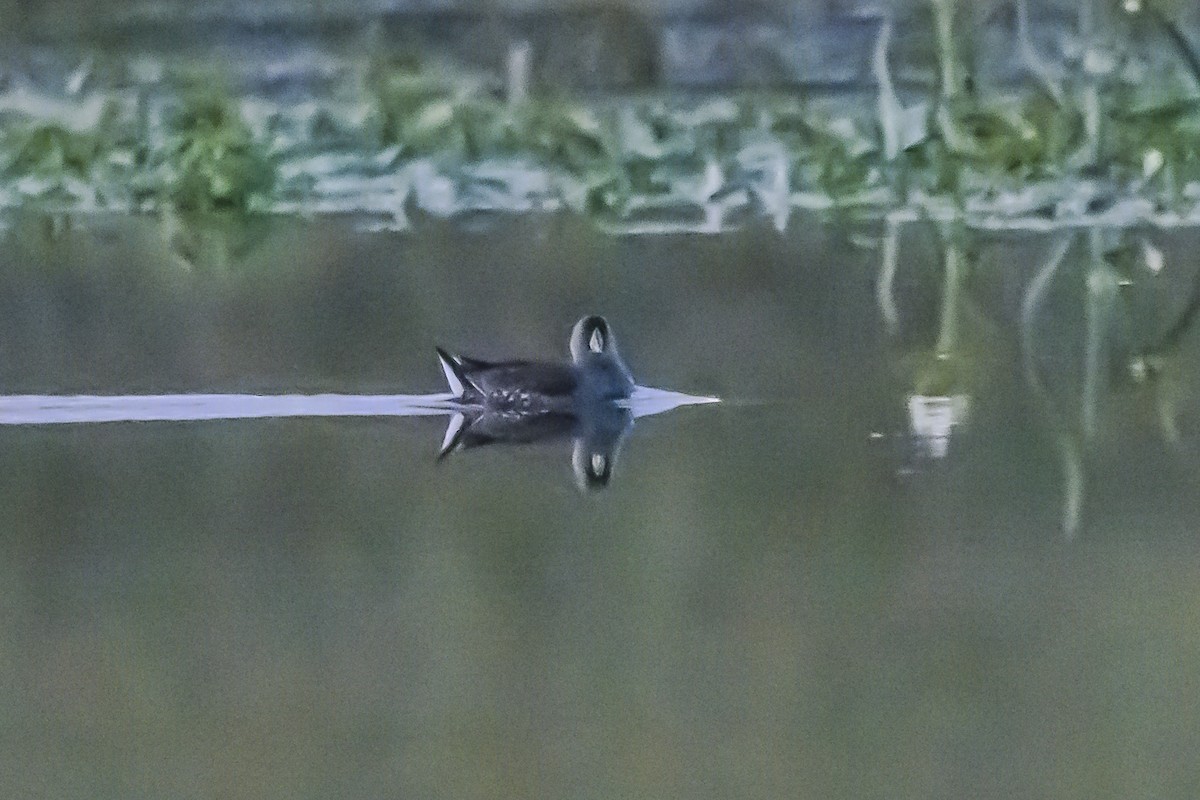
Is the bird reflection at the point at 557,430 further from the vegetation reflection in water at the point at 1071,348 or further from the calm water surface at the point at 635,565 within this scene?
the vegetation reflection in water at the point at 1071,348

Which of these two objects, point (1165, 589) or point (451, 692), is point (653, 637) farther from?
point (1165, 589)

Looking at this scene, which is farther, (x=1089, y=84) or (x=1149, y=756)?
(x=1089, y=84)

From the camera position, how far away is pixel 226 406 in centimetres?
208

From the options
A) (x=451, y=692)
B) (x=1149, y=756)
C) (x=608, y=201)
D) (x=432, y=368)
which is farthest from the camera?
(x=608, y=201)

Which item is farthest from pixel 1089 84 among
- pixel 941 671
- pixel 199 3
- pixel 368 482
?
pixel 941 671

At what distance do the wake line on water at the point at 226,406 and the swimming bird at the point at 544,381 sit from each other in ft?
0.13

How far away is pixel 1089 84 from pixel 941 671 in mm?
2480

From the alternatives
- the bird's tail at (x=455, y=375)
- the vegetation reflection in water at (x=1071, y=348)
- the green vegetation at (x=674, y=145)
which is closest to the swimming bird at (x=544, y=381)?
the bird's tail at (x=455, y=375)

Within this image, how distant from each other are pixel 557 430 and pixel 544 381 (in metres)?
0.07

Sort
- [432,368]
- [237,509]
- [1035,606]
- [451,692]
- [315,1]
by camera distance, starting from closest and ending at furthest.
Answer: [451,692]
[1035,606]
[237,509]
[432,368]
[315,1]

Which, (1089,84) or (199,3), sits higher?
(199,3)

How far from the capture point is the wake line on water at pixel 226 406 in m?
2.05

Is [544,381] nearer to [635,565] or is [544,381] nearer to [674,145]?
[635,565]

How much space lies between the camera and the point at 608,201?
12.5 feet
